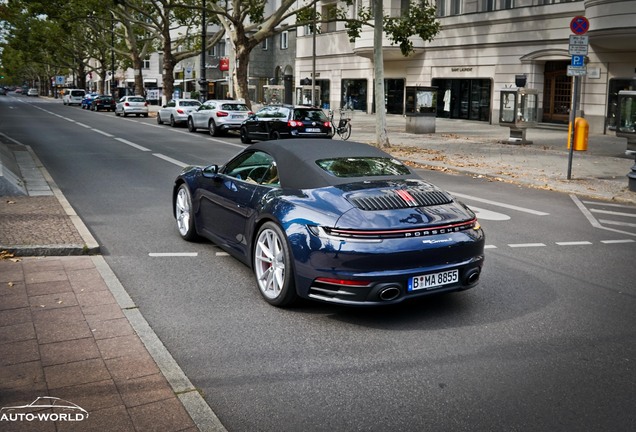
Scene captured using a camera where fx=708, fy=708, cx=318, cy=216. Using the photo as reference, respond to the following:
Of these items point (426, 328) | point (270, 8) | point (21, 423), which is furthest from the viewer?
point (270, 8)

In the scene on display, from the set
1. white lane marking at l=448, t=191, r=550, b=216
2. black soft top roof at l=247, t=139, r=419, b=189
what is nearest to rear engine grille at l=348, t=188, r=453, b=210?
black soft top roof at l=247, t=139, r=419, b=189

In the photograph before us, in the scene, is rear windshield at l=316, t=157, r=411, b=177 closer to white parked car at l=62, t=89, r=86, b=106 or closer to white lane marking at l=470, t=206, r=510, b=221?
white lane marking at l=470, t=206, r=510, b=221

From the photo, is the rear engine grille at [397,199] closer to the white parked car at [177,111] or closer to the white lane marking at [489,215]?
the white lane marking at [489,215]

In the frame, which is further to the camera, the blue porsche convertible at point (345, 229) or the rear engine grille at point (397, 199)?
A: the rear engine grille at point (397, 199)

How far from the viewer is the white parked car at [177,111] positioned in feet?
116

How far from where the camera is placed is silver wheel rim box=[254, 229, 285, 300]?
597 cm

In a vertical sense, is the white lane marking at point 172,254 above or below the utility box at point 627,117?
below

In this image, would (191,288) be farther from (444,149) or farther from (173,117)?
(173,117)

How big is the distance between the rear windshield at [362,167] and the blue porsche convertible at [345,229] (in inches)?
0.4

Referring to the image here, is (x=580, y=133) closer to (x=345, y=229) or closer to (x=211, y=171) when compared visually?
(x=211, y=171)

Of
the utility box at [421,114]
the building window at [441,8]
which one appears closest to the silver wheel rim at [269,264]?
the utility box at [421,114]

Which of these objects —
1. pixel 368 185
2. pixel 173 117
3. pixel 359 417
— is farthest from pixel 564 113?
pixel 359 417

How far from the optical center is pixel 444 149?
912 inches

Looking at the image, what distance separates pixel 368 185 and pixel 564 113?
31.1 metres
